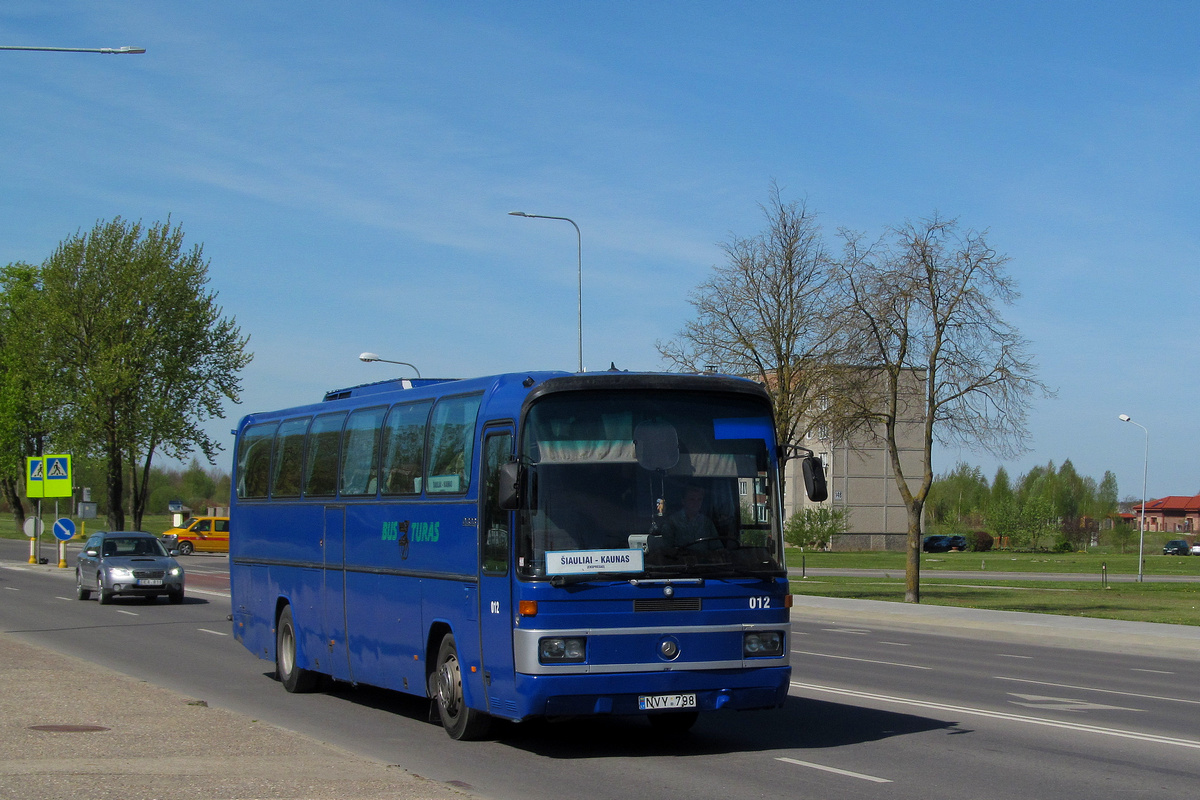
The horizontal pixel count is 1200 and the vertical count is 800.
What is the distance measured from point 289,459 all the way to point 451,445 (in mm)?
4343

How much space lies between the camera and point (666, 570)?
962 cm

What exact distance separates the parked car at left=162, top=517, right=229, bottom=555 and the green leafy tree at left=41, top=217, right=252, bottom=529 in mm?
4928

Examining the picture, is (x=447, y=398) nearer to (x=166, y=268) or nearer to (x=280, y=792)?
(x=280, y=792)

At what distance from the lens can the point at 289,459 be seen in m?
14.6

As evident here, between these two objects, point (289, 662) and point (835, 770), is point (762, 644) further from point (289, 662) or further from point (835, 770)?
point (289, 662)

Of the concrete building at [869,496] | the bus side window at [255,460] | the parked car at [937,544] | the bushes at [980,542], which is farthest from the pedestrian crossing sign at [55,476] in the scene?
the bushes at [980,542]

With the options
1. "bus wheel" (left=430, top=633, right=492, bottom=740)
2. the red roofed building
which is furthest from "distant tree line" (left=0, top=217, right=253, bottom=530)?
the red roofed building

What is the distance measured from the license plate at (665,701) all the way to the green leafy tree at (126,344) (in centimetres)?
5272

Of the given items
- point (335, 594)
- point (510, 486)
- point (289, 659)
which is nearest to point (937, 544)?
point (289, 659)

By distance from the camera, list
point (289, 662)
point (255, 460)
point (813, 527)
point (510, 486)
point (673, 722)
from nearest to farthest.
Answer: point (510, 486) < point (673, 722) < point (289, 662) < point (255, 460) < point (813, 527)

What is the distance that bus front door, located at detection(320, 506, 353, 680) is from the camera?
12.8 metres

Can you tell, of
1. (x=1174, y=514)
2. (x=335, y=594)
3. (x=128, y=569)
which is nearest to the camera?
(x=335, y=594)

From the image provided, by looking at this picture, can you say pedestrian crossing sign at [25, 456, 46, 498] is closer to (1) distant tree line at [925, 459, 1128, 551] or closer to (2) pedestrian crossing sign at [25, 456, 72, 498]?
(2) pedestrian crossing sign at [25, 456, 72, 498]

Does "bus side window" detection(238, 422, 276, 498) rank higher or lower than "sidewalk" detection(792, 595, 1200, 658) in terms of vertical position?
higher
